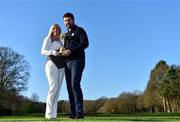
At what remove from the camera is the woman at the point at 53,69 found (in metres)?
9.54

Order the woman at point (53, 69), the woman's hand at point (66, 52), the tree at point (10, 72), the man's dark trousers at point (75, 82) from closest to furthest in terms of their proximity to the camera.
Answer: the man's dark trousers at point (75, 82) < the woman's hand at point (66, 52) < the woman at point (53, 69) < the tree at point (10, 72)

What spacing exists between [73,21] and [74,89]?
4.95 ft

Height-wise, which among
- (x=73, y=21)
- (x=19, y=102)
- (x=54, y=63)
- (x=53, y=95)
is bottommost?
(x=53, y=95)

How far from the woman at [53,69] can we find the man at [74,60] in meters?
0.17

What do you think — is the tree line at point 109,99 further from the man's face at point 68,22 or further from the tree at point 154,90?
the man's face at point 68,22

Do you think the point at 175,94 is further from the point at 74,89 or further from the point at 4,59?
the point at 74,89

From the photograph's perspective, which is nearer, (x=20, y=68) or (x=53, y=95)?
(x=53, y=95)

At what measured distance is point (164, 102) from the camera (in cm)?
7850

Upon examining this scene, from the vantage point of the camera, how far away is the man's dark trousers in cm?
927

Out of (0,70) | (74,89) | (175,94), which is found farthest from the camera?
(175,94)

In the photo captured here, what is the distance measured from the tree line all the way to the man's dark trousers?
149 ft

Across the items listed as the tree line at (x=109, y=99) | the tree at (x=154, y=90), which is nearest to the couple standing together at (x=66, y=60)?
the tree line at (x=109, y=99)

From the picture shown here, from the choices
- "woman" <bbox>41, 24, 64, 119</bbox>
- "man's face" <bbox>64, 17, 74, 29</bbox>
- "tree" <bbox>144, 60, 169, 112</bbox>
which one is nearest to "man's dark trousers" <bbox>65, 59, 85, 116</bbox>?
"woman" <bbox>41, 24, 64, 119</bbox>

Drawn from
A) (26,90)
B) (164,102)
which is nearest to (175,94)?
(164,102)
